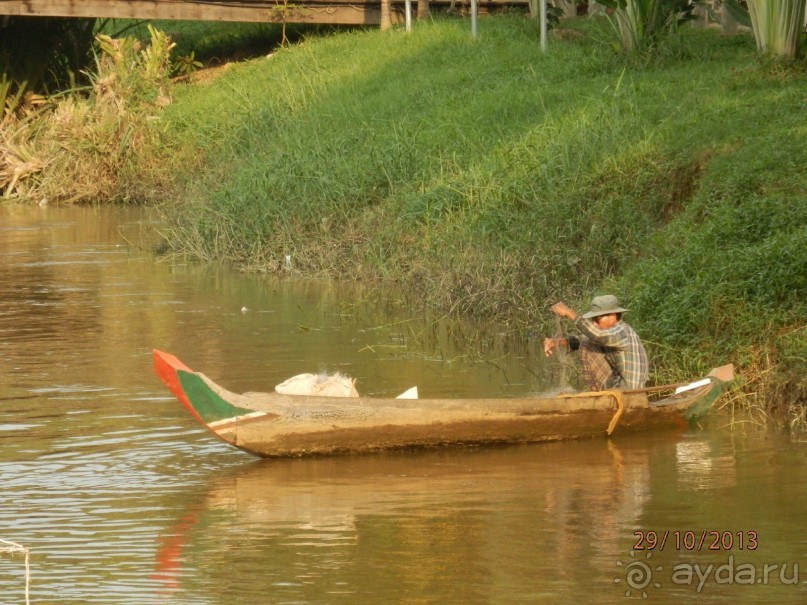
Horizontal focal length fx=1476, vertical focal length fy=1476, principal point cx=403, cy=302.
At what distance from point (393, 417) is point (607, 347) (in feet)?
5.38

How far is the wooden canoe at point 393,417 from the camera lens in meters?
8.39

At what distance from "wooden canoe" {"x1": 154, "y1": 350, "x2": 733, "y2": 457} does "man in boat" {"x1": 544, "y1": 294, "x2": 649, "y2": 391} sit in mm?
237

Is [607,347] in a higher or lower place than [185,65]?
lower

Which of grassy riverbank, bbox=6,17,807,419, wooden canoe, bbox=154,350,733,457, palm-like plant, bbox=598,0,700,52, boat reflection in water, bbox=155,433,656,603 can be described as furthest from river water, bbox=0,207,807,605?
palm-like plant, bbox=598,0,700,52

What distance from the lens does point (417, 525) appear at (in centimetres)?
763

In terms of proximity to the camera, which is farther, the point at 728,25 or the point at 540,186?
the point at 728,25

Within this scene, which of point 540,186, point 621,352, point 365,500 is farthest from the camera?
point 540,186

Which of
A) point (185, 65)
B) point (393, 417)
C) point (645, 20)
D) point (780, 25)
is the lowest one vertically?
point (393, 417)

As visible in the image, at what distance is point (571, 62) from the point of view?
1931 centimetres

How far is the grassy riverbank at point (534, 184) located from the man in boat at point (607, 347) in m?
0.84

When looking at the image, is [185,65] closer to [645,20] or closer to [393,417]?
[645,20]

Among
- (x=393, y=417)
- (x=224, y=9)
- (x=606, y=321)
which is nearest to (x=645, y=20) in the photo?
(x=224, y=9)

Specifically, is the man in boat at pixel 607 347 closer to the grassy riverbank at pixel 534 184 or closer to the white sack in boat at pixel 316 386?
the grassy riverbank at pixel 534 184

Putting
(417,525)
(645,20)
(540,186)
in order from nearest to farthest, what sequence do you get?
(417,525) → (540,186) → (645,20)
